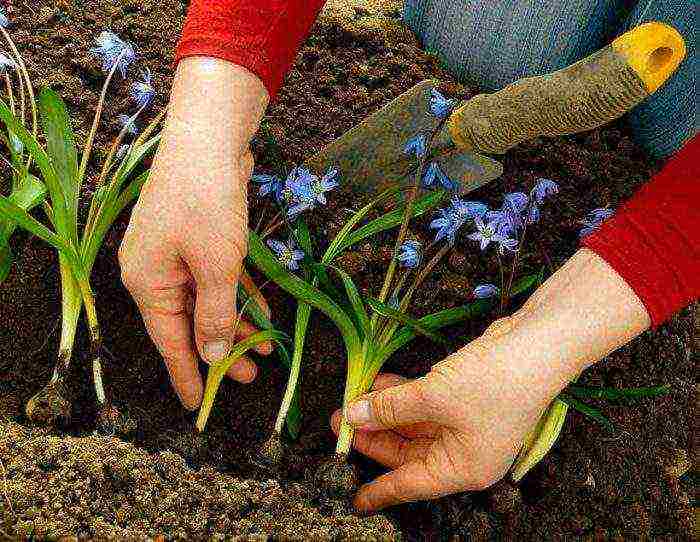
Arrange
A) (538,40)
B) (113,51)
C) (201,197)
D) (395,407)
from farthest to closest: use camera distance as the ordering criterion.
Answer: (538,40) → (113,51) → (395,407) → (201,197)

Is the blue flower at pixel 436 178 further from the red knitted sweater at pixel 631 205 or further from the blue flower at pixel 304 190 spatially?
the red knitted sweater at pixel 631 205

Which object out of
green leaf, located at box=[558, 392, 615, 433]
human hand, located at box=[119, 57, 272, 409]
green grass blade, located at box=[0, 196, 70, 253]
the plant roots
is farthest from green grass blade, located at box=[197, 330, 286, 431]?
green leaf, located at box=[558, 392, 615, 433]

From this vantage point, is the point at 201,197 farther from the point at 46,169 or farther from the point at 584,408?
the point at 584,408

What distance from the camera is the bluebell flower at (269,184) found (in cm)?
165

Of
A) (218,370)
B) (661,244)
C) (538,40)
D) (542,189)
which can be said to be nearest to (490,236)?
(542,189)

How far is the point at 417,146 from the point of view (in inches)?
62.7

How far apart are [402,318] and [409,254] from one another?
14 cm

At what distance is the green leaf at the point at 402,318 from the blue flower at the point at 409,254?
10cm

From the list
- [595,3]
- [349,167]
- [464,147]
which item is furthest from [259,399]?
[595,3]

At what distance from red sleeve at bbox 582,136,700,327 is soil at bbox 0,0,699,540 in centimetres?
35

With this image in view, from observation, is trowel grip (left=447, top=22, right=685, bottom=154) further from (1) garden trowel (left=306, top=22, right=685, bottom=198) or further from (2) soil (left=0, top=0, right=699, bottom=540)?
(2) soil (left=0, top=0, right=699, bottom=540)

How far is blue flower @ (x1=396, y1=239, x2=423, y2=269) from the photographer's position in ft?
5.12

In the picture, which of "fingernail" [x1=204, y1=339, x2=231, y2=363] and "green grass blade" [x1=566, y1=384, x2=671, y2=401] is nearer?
"fingernail" [x1=204, y1=339, x2=231, y2=363]

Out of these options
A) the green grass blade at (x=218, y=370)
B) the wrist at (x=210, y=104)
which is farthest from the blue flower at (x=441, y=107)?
the green grass blade at (x=218, y=370)
